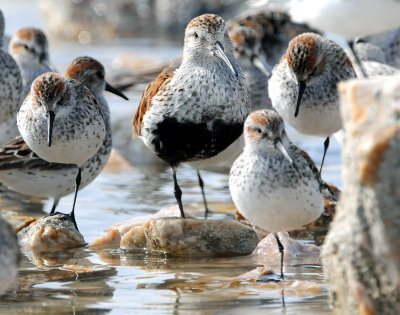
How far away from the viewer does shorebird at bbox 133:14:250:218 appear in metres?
7.01

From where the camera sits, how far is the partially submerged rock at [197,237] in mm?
6699

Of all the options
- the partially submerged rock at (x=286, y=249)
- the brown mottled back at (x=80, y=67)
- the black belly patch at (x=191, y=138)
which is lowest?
the partially submerged rock at (x=286, y=249)

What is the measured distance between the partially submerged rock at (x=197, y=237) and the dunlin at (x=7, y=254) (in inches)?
97.0

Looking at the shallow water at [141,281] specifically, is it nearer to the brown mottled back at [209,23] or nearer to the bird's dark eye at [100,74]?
the bird's dark eye at [100,74]

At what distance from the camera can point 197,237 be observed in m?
6.72

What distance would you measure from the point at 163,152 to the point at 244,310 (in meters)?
2.52

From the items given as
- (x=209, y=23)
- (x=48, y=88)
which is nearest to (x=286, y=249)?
(x=209, y=23)

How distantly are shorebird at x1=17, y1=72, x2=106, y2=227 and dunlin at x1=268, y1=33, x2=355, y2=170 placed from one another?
1.83m

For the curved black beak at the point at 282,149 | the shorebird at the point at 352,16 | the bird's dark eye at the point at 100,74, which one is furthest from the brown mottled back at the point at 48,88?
the shorebird at the point at 352,16

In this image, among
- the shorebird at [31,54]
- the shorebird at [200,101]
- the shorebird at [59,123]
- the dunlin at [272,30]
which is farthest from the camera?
the dunlin at [272,30]

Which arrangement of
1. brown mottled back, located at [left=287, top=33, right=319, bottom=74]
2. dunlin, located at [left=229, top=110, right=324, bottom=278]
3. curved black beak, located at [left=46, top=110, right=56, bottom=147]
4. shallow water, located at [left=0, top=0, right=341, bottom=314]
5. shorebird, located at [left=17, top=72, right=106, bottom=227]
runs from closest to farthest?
shallow water, located at [left=0, top=0, right=341, bottom=314]
dunlin, located at [left=229, top=110, right=324, bottom=278]
curved black beak, located at [left=46, top=110, right=56, bottom=147]
shorebird, located at [left=17, top=72, right=106, bottom=227]
brown mottled back, located at [left=287, top=33, right=319, bottom=74]

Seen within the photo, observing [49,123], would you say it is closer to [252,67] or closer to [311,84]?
[311,84]

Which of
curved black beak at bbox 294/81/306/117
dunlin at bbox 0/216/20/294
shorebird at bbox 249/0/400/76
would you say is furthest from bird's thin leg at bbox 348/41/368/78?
dunlin at bbox 0/216/20/294

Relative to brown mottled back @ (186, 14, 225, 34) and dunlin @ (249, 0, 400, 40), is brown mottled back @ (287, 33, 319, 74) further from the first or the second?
dunlin @ (249, 0, 400, 40)
